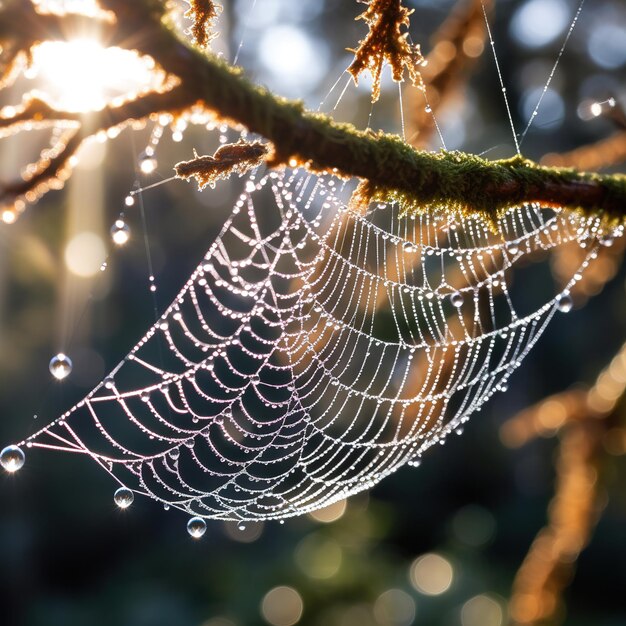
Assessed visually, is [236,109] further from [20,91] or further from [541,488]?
Result: [541,488]

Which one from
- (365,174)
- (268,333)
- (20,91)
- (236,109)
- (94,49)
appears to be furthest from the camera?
(268,333)

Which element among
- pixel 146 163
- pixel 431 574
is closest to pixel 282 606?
pixel 431 574

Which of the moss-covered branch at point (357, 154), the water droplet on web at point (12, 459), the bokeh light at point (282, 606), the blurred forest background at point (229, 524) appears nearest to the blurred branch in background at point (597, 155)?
the moss-covered branch at point (357, 154)

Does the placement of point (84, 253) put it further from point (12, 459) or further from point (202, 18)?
point (202, 18)

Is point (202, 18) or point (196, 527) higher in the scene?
point (202, 18)

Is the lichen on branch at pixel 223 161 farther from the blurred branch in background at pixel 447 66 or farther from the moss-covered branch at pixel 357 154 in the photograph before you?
the blurred branch in background at pixel 447 66

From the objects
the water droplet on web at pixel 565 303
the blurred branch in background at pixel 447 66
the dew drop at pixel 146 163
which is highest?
the blurred branch in background at pixel 447 66

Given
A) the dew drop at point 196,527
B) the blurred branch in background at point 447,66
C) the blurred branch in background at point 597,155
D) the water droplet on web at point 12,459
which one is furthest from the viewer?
the blurred branch in background at point 597,155

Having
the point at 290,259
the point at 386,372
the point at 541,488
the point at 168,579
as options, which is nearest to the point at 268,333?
the point at 290,259

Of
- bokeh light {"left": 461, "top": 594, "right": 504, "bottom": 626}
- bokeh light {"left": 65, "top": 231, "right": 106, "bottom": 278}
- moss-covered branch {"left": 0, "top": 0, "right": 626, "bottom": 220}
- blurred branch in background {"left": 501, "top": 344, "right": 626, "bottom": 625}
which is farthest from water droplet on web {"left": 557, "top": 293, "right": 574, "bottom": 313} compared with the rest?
bokeh light {"left": 65, "top": 231, "right": 106, "bottom": 278}
